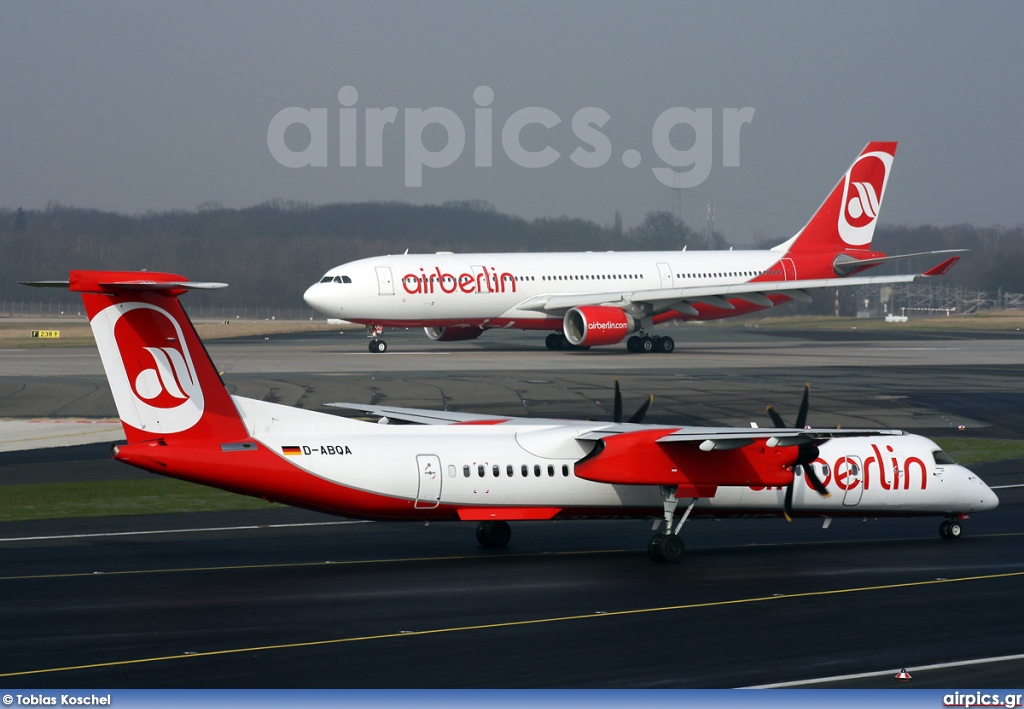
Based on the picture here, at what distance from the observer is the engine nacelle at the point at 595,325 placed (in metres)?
63.6

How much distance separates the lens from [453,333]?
2881 inches

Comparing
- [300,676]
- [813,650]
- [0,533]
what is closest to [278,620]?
[300,676]

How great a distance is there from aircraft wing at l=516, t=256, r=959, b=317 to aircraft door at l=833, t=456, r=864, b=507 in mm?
42814

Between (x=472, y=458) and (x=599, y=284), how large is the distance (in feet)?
156

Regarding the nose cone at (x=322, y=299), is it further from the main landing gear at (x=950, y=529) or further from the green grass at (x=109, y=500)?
the main landing gear at (x=950, y=529)

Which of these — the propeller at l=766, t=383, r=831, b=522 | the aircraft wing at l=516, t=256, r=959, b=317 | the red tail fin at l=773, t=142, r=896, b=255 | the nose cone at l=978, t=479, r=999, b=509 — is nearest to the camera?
the propeller at l=766, t=383, r=831, b=522

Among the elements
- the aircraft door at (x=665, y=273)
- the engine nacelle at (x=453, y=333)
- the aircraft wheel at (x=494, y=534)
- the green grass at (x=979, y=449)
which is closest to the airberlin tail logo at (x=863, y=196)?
the aircraft door at (x=665, y=273)

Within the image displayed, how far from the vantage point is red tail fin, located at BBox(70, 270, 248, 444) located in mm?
18562

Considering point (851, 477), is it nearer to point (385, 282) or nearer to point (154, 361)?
point (154, 361)

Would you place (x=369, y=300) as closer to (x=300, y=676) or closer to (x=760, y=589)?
(x=760, y=589)

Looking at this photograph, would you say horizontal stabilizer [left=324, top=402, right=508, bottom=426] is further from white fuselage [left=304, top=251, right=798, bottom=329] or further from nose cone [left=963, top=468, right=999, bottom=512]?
white fuselage [left=304, top=251, right=798, bottom=329]

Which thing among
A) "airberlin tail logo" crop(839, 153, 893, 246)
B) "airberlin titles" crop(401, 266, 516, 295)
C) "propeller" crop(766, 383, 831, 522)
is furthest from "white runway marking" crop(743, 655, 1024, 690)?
"airberlin tail logo" crop(839, 153, 893, 246)

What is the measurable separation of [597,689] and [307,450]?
8.19 metres

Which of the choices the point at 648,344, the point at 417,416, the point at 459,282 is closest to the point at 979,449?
the point at 417,416
